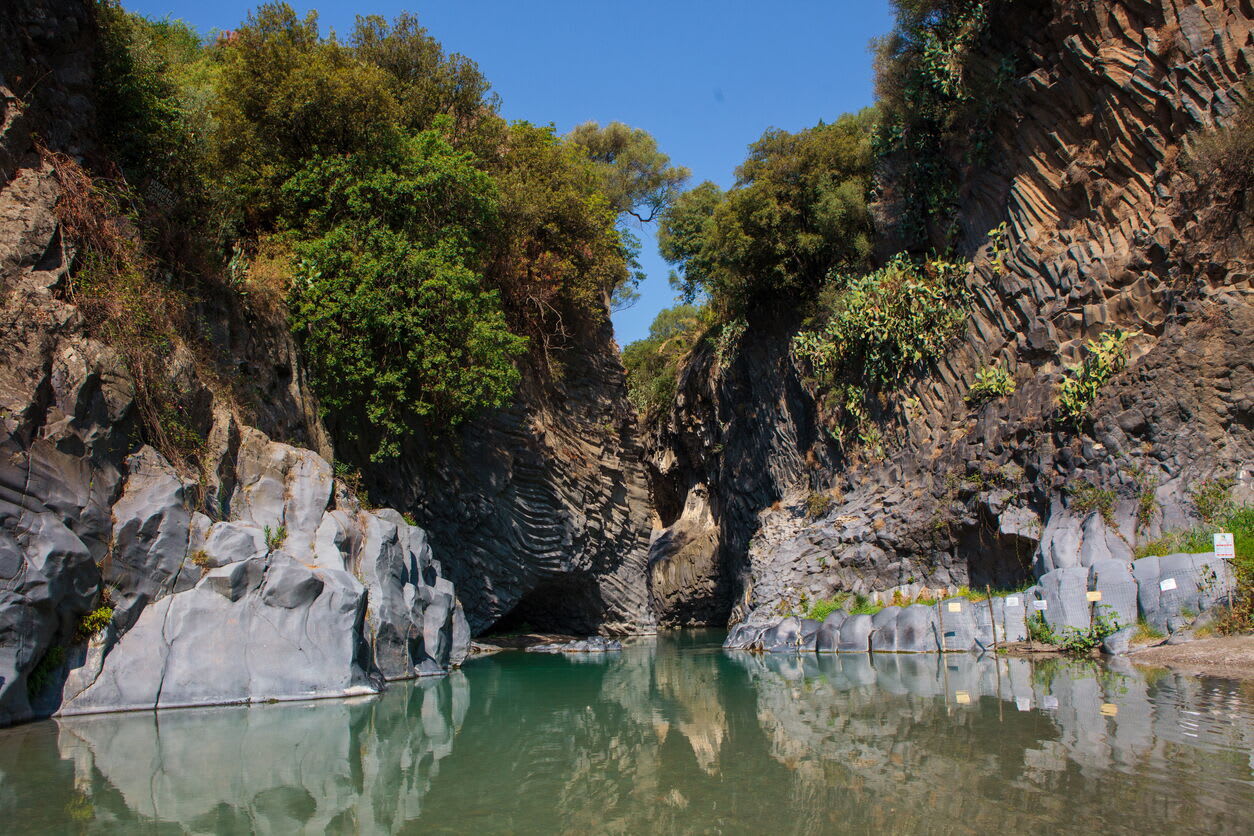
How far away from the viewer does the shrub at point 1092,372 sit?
15750mm

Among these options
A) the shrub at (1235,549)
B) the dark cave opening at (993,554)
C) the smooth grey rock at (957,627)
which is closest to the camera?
the shrub at (1235,549)

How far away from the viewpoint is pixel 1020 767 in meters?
5.77

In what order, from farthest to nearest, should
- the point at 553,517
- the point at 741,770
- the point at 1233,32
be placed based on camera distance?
the point at 553,517, the point at 1233,32, the point at 741,770

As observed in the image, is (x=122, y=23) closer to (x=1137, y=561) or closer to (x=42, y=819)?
(x=42, y=819)

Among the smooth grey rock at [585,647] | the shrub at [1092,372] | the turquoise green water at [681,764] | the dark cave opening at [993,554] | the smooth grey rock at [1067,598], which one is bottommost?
the smooth grey rock at [585,647]

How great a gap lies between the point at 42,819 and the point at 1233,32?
62.9 feet

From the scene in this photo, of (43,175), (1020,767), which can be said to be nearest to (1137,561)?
(1020,767)

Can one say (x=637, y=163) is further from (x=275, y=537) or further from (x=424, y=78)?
(x=275, y=537)

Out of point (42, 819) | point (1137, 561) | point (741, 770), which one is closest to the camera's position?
point (42, 819)

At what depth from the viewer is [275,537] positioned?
1230 cm

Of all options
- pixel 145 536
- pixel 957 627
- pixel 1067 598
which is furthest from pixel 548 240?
pixel 1067 598

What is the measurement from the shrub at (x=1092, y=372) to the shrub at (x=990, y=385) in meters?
1.99

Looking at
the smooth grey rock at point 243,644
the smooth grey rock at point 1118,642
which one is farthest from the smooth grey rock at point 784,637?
the smooth grey rock at point 243,644

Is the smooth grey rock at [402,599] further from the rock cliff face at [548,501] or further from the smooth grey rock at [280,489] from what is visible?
the rock cliff face at [548,501]
